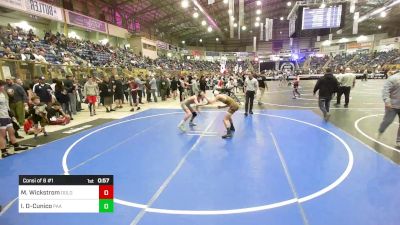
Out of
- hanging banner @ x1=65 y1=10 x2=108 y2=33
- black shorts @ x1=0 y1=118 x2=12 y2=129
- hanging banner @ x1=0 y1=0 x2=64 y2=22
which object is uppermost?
hanging banner @ x1=65 y1=10 x2=108 y2=33

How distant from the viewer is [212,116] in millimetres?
11234

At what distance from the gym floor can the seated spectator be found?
45.9 inches

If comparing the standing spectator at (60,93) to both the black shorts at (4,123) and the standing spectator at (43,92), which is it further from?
the black shorts at (4,123)

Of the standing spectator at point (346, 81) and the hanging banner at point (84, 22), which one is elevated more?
the hanging banner at point (84, 22)

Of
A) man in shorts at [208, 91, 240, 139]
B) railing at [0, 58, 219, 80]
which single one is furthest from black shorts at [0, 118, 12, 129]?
railing at [0, 58, 219, 80]

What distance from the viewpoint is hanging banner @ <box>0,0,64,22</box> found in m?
15.9

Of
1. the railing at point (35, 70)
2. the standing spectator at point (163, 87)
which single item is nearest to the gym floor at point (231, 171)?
the railing at point (35, 70)

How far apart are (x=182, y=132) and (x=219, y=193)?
14.1ft

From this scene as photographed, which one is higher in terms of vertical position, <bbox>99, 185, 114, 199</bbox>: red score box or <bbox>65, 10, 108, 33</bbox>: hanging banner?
<bbox>65, 10, 108, 33</bbox>: hanging banner

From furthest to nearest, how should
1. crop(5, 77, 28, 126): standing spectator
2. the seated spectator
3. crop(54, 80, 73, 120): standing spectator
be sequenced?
crop(54, 80, 73, 120): standing spectator
the seated spectator
crop(5, 77, 28, 126): standing spectator

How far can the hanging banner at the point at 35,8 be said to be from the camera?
15926mm

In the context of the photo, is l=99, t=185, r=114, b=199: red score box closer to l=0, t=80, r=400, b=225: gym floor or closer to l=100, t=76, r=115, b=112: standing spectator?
l=0, t=80, r=400, b=225: gym floor
